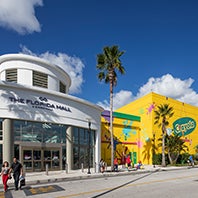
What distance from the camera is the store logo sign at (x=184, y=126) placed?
1614 inches

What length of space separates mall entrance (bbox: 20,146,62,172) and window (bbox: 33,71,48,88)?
7.24 m

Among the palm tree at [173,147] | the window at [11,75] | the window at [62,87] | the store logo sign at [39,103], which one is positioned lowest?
the palm tree at [173,147]

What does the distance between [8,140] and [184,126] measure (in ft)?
105

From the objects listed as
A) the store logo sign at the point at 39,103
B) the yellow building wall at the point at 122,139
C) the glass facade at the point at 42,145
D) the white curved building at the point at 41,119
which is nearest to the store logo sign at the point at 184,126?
the yellow building wall at the point at 122,139

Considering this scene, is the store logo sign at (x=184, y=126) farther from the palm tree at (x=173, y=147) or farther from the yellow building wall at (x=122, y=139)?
the palm tree at (x=173, y=147)

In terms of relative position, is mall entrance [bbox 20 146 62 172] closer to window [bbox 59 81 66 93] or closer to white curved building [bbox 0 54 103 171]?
white curved building [bbox 0 54 103 171]

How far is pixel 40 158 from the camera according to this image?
21.2m

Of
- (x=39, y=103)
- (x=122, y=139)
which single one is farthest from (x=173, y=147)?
(x=39, y=103)

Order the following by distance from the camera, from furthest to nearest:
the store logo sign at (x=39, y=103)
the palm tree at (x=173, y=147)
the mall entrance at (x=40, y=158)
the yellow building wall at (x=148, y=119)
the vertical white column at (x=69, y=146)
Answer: the yellow building wall at (x=148, y=119) < the palm tree at (x=173, y=147) < the vertical white column at (x=69, y=146) < the mall entrance at (x=40, y=158) < the store logo sign at (x=39, y=103)

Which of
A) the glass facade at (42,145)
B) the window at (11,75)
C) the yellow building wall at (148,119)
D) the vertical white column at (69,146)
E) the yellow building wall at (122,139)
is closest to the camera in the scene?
the glass facade at (42,145)

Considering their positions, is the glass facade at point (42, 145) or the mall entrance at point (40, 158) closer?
the glass facade at point (42, 145)

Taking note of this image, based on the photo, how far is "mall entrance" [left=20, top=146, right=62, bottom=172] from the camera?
20.3 meters

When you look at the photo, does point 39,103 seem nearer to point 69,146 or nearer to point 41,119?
point 41,119

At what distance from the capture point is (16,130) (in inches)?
784
